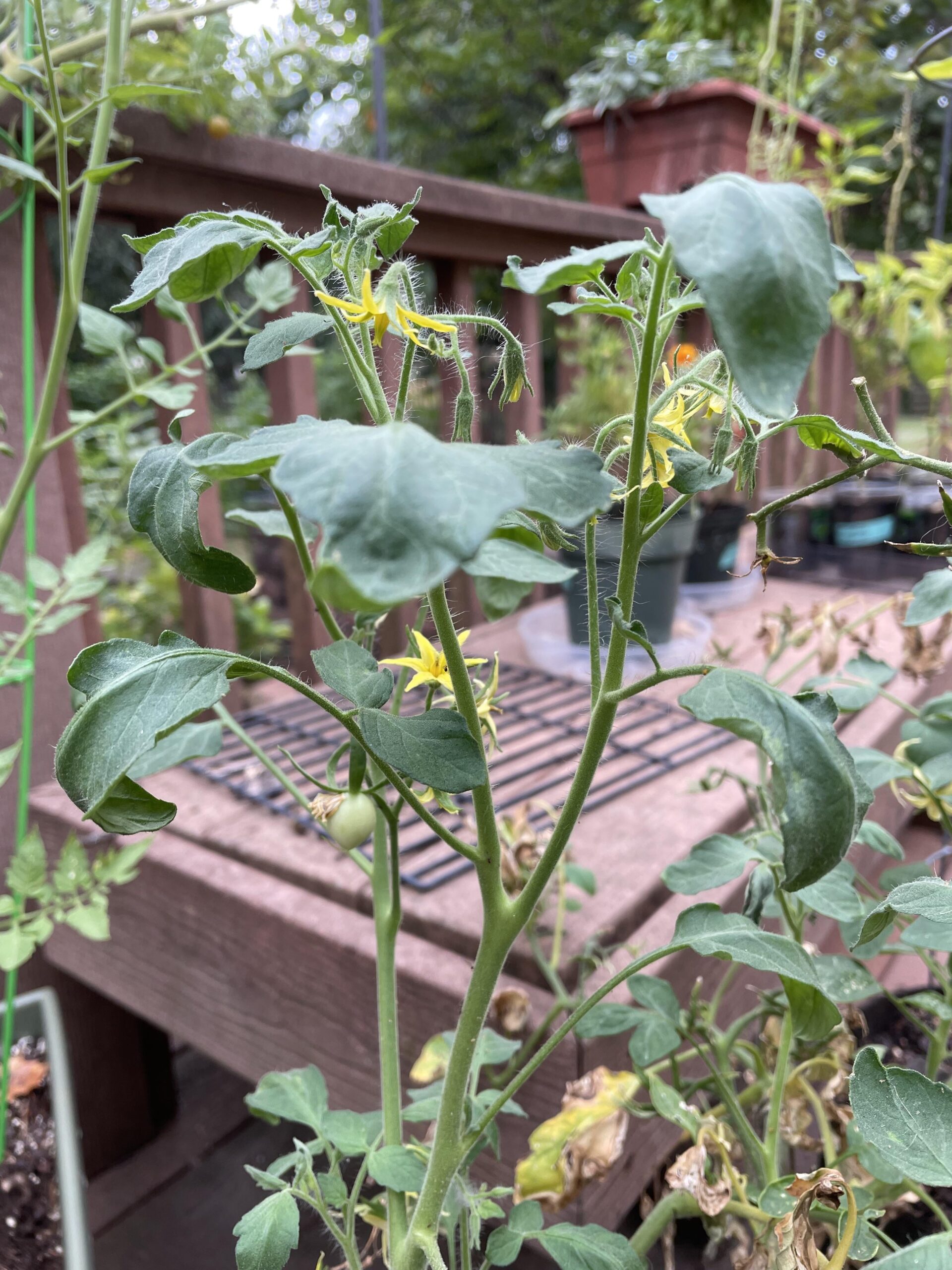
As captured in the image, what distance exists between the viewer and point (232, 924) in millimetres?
837

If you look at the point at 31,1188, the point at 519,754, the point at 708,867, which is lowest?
the point at 31,1188

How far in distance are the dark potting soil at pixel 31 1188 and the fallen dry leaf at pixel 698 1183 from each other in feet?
2.12

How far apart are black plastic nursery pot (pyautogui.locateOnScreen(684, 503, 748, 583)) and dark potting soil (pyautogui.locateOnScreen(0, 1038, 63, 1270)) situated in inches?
57.4

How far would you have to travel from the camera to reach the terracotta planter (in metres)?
2.29

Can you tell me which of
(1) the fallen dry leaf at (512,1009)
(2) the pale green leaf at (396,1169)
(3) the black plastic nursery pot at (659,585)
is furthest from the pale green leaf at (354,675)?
(3) the black plastic nursery pot at (659,585)

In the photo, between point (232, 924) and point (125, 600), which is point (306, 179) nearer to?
point (232, 924)

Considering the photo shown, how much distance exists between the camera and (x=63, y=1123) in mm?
830

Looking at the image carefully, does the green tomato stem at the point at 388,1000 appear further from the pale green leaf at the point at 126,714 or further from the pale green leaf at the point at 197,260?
the pale green leaf at the point at 197,260

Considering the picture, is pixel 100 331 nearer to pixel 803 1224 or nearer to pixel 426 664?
pixel 426 664

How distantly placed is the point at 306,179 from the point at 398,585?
1.14 meters

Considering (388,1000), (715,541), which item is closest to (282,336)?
(388,1000)

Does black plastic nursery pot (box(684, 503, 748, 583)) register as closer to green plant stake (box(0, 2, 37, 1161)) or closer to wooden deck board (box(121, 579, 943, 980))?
wooden deck board (box(121, 579, 943, 980))

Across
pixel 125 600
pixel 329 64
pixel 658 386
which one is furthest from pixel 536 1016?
pixel 125 600

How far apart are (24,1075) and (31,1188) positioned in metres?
0.12
